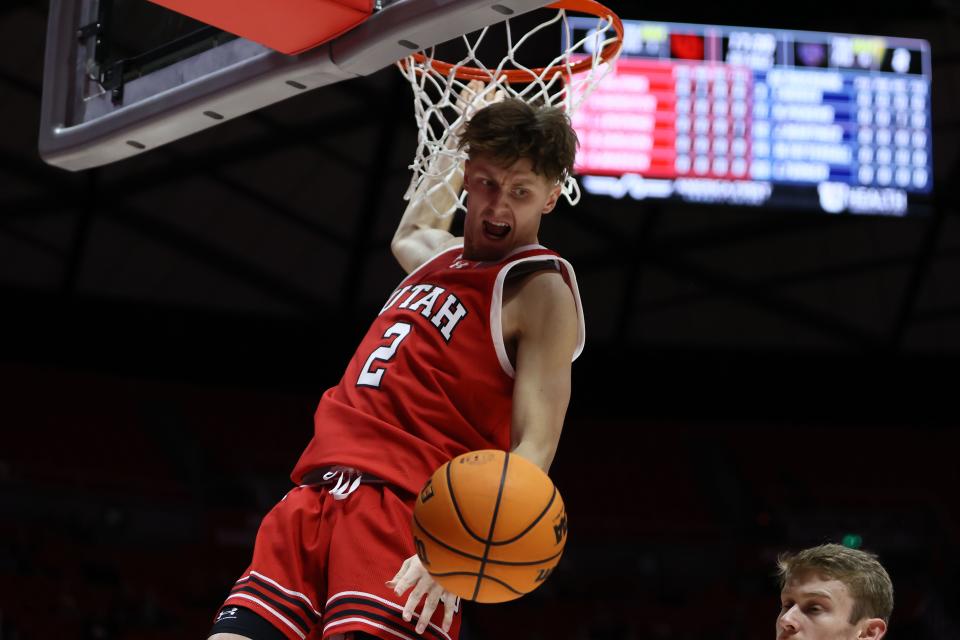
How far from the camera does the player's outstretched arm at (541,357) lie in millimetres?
2504

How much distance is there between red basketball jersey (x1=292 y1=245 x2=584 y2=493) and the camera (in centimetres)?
262

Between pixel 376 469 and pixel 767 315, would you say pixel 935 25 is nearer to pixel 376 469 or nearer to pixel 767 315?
pixel 767 315

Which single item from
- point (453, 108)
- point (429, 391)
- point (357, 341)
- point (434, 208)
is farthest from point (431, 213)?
point (357, 341)

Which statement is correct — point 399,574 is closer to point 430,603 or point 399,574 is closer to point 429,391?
point 430,603

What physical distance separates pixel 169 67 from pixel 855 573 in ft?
7.47

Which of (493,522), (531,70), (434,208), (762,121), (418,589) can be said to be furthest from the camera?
(762,121)

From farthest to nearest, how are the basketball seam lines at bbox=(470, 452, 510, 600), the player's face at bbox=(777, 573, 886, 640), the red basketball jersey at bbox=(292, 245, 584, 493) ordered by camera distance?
the player's face at bbox=(777, 573, 886, 640) → the red basketball jersey at bbox=(292, 245, 584, 493) → the basketball seam lines at bbox=(470, 452, 510, 600)

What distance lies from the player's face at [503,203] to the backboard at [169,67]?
0.33 m

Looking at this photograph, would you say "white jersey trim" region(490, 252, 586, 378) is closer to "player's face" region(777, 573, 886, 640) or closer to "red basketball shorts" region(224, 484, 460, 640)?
"red basketball shorts" region(224, 484, 460, 640)

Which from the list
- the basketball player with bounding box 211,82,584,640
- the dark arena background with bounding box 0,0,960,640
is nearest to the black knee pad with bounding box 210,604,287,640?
the basketball player with bounding box 211,82,584,640

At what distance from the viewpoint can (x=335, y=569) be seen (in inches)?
98.0

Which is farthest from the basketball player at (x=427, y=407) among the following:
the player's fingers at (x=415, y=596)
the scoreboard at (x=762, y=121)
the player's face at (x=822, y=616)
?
the scoreboard at (x=762, y=121)

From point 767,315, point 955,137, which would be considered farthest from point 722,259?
point 955,137

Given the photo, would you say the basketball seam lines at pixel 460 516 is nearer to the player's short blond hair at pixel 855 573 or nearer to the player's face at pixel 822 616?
the player's face at pixel 822 616
